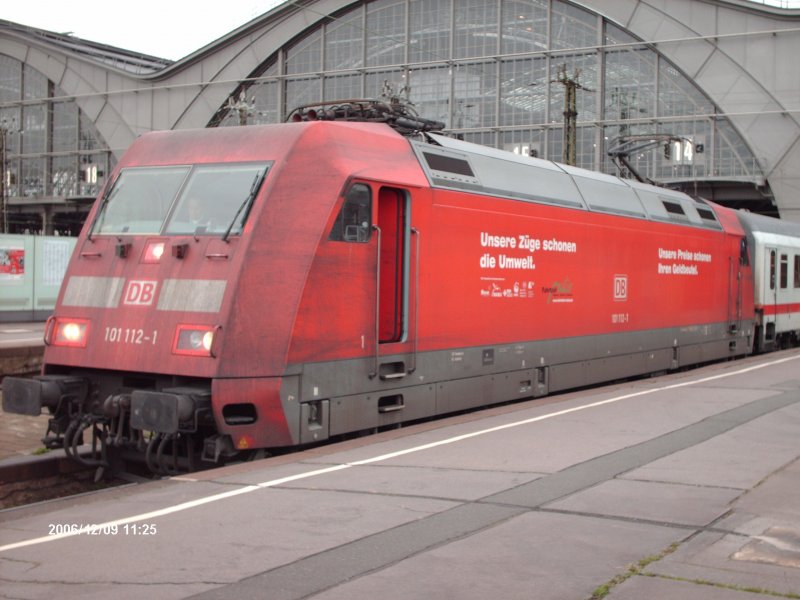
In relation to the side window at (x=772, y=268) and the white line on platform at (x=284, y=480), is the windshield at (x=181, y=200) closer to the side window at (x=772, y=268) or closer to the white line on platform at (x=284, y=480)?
the white line on platform at (x=284, y=480)

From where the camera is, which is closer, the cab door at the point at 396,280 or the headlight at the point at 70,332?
the headlight at the point at 70,332

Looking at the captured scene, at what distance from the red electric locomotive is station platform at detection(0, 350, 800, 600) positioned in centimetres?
68

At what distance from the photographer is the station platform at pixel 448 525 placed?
522cm

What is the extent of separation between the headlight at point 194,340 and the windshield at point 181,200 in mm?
999

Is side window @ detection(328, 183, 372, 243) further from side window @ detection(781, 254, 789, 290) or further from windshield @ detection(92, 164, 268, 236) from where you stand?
side window @ detection(781, 254, 789, 290)

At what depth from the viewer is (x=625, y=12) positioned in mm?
50531

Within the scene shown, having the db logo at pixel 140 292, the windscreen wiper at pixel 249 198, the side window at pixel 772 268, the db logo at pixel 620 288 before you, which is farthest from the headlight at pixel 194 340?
the side window at pixel 772 268

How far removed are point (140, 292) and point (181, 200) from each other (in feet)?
3.39

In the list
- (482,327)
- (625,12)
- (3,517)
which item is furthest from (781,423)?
(625,12)

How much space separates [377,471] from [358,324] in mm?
2035

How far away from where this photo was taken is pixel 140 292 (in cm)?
952

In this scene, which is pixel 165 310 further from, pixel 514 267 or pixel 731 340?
pixel 731 340

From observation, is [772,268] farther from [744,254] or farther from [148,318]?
[148,318]

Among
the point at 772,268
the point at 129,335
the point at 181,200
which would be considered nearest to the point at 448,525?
the point at 129,335
